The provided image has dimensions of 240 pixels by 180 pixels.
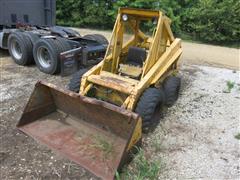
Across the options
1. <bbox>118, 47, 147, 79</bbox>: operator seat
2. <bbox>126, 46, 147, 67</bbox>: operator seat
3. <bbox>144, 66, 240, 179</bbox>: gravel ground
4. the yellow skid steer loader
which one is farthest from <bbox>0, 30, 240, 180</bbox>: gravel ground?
<bbox>126, 46, 147, 67</bbox>: operator seat

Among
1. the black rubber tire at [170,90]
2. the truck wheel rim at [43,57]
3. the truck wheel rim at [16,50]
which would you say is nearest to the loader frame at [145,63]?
the black rubber tire at [170,90]

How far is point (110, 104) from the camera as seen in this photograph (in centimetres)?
357

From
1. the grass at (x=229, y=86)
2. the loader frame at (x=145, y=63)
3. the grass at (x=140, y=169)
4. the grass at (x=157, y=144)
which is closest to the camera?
the grass at (x=140, y=169)

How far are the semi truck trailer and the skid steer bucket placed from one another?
7.29 feet

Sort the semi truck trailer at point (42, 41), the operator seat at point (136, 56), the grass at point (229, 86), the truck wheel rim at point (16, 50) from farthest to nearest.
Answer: the truck wheel rim at point (16, 50)
the semi truck trailer at point (42, 41)
the grass at point (229, 86)
the operator seat at point (136, 56)

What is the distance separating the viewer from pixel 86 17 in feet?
51.7

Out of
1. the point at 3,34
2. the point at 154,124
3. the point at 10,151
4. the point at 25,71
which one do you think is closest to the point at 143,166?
the point at 154,124

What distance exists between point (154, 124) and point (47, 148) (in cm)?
164

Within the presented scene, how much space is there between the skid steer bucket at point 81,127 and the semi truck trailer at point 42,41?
7.29 ft

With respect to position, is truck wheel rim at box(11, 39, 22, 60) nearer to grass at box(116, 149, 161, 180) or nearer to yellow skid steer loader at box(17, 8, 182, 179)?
yellow skid steer loader at box(17, 8, 182, 179)

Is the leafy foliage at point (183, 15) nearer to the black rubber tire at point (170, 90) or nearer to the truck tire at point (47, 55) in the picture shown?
the truck tire at point (47, 55)

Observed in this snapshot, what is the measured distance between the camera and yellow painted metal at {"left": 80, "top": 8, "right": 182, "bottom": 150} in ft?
14.4

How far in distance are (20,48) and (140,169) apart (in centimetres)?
492

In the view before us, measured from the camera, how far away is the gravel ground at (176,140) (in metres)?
3.41
